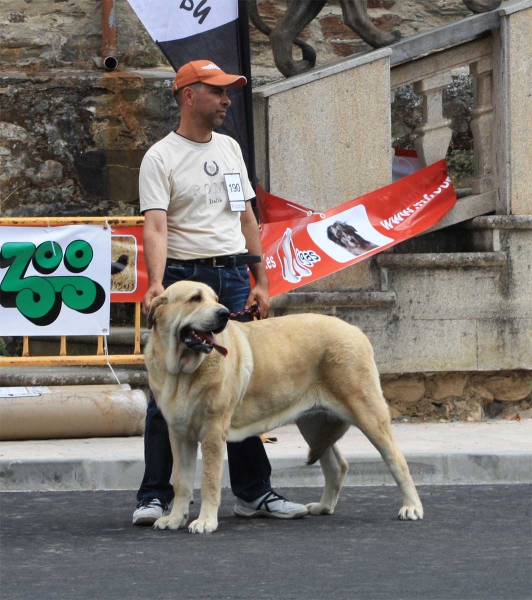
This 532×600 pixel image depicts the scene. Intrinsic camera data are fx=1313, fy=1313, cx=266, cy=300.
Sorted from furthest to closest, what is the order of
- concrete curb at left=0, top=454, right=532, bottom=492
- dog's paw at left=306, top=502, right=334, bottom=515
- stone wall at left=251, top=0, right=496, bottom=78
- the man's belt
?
Result: 1. stone wall at left=251, top=0, right=496, bottom=78
2. concrete curb at left=0, top=454, right=532, bottom=492
3. dog's paw at left=306, top=502, right=334, bottom=515
4. the man's belt

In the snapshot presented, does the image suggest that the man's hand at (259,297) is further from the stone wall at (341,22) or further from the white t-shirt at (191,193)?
the stone wall at (341,22)

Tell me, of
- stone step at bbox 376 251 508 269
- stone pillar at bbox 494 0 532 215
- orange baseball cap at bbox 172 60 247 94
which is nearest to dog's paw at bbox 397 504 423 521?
orange baseball cap at bbox 172 60 247 94

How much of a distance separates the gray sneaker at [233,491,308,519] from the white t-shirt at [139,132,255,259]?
1.21m

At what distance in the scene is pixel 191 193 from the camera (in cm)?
615

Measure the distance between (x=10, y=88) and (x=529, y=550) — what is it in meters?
7.10

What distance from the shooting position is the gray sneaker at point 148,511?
610 cm

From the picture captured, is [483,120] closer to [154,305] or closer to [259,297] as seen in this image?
[259,297]

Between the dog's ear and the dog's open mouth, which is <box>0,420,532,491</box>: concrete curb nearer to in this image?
the dog's ear

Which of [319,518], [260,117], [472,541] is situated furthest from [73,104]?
[472,541]

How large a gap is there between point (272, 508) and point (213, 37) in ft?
12.2

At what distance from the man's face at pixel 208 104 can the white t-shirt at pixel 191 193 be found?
0.13m

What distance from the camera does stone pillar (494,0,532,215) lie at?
9.47 meters

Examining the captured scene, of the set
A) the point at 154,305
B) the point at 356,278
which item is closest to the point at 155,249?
the point at 154,305

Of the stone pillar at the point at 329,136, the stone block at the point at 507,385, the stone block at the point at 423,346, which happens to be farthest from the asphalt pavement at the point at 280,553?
the stone pillar at the point at 329,136
